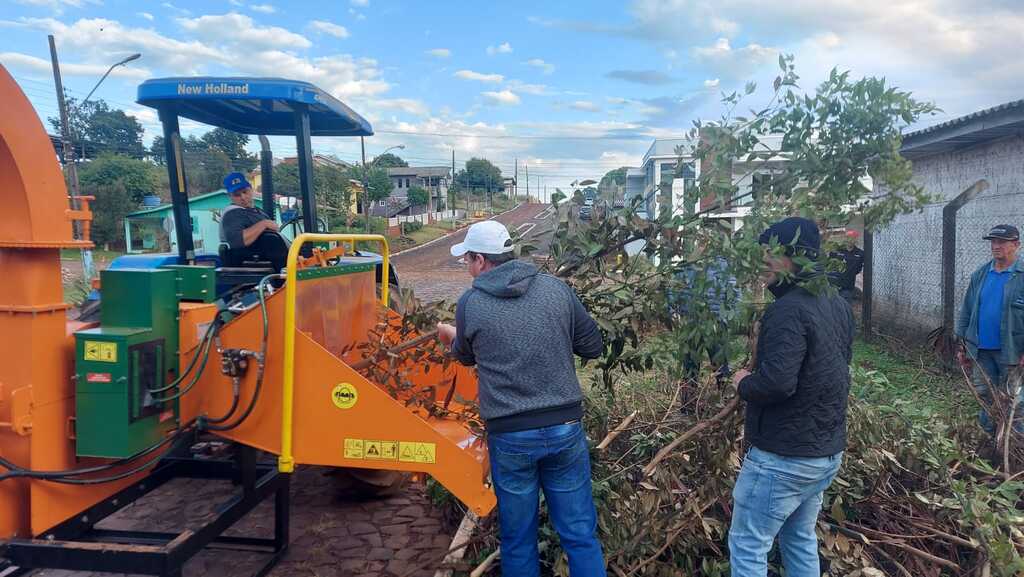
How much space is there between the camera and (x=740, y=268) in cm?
327

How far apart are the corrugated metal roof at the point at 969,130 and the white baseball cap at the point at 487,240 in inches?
246

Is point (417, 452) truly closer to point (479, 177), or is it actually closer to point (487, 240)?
point (487, 240)

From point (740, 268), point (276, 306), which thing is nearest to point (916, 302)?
point (740, 268)

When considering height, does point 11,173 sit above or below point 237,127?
below

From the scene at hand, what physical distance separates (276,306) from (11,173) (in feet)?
3.65

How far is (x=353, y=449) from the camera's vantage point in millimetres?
3225

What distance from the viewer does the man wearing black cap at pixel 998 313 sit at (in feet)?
17.3

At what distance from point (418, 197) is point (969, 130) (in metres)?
53.7

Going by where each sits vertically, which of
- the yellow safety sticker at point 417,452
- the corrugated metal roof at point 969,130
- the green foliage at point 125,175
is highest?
the green foliage at point 125,175

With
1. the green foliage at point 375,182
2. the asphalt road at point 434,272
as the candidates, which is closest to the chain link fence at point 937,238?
the asphalt road at point 434,272

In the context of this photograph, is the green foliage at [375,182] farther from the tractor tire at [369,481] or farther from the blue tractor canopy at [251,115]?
the tractor tire at [369,481]

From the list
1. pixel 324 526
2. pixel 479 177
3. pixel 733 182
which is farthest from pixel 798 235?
pixel 479 177

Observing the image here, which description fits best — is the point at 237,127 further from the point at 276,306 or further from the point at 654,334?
the point at 654,334

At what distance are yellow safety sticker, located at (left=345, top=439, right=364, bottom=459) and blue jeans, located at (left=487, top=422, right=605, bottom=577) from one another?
0.63 m
